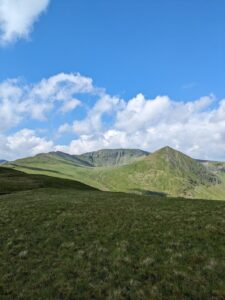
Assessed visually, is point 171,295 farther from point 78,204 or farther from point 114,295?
point 78,204

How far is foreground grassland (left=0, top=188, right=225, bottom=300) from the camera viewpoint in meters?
15.6

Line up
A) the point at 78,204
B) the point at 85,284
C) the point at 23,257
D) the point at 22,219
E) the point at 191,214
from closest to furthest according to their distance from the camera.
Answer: the point at 85,284
the point at 23,257
the point at 191,214
the point at 22,219
the point at 78,204

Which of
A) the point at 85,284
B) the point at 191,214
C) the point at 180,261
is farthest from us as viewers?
the point at 191,214

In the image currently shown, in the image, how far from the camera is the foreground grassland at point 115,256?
613 inches

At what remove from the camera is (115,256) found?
779 inches

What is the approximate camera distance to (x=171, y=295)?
14.5 m

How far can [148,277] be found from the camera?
16562 mm

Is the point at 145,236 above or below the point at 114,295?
above

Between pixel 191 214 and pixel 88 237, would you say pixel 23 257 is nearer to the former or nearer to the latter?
pixel 88 237

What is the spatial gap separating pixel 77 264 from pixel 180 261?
630 centimetres

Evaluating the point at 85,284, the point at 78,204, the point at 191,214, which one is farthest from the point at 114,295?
the point at 78,204

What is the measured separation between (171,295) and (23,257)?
11587mm

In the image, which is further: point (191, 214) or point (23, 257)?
point (191, 214)

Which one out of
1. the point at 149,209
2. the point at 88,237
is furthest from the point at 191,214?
the point at 88,237
